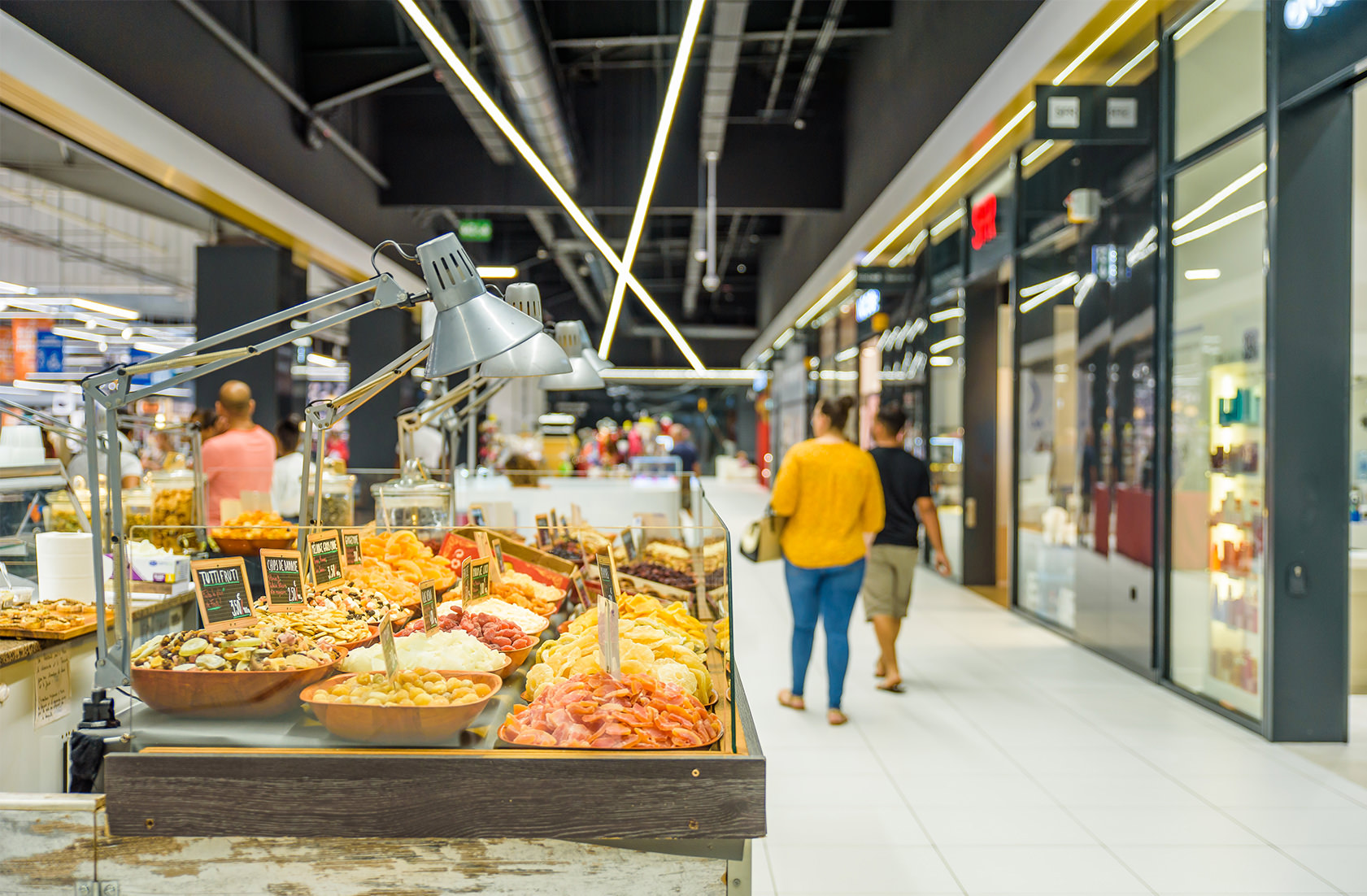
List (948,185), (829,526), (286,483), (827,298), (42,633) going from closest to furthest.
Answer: (42,633)
(829,526)
(286,483)
(948,185)
(827,298)

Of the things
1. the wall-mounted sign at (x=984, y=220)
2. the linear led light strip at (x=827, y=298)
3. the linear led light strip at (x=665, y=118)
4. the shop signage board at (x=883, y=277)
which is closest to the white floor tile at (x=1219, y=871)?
the linear led light strip at (x=665, y=118)

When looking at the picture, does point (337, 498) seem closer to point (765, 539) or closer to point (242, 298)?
point (765, 539)

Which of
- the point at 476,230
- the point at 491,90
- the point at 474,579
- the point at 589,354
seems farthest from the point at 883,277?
the point at 474,579

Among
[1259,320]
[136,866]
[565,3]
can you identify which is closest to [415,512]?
[136,866]

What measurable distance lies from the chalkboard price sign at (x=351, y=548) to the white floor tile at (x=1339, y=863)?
9.81 feet

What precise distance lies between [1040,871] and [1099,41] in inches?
172

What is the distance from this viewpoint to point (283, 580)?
6.45ft

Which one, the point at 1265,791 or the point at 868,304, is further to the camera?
the point at 868,304

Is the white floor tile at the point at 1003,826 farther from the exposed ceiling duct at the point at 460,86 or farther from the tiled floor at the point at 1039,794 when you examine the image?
the exposed ceiling duct at the point at 460,86

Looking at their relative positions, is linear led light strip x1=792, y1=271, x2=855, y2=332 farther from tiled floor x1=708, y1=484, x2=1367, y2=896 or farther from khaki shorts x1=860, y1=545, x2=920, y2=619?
tiled floor x1=708, y1=484, x2=1367, y2=896

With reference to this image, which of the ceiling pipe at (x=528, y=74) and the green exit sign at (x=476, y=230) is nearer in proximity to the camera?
the ceiling pipe at (x=528, y=74)

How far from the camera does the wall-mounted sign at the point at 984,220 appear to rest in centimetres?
737

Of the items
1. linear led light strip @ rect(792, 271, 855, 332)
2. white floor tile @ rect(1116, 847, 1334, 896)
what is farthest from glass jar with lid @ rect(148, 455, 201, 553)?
linear led light strip @ rect(792, 271, 855, 332)

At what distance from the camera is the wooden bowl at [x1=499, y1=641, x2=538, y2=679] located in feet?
6.68
